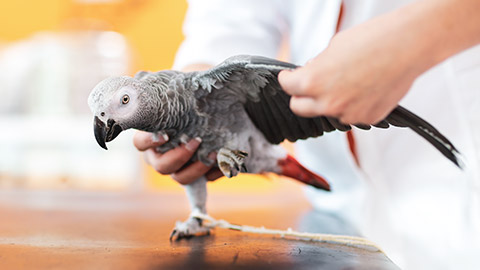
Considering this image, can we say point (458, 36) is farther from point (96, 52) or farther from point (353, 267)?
point (96, 52)

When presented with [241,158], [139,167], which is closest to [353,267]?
[241,158]

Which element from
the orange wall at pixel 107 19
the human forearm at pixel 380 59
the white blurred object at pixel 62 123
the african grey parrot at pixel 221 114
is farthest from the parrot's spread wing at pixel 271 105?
the orange wall at pixel 107 19

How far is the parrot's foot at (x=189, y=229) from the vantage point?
52 centimetres

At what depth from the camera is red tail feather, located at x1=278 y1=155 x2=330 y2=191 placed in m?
0.58

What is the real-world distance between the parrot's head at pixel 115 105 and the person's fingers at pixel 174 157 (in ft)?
0.26

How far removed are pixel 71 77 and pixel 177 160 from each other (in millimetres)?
1530

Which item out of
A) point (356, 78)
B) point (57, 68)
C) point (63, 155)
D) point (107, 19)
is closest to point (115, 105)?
point (356, 78)

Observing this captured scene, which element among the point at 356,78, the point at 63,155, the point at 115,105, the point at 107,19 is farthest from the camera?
A: the point at 107,19

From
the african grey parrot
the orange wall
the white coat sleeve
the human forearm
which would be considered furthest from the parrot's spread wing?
the orange wall

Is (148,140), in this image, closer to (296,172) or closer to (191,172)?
(191,172)

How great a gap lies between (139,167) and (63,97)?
445mm

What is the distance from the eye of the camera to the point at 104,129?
432mm

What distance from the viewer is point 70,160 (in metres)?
1.86

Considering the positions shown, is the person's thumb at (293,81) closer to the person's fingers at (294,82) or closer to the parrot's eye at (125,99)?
the person's fingers at (294,82)
